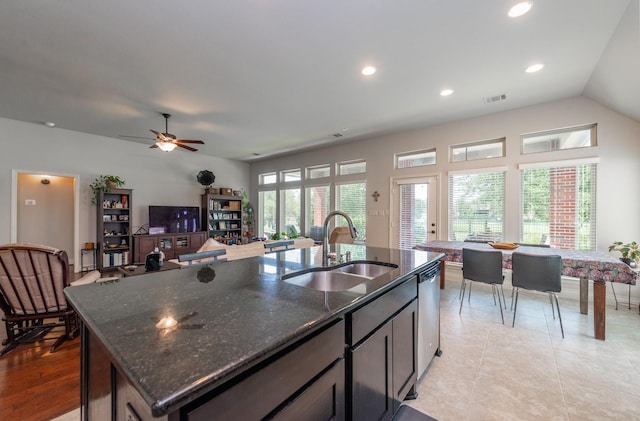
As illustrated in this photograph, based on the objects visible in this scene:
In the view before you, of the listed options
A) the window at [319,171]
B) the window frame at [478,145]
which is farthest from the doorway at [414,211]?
the window at [319,171]

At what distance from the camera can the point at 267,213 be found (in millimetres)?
8281

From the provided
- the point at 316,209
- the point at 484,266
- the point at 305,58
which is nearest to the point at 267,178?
the point at 316,209

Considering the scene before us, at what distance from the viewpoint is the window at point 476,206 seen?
4.42 meters

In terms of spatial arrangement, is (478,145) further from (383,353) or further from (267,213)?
(267,213)

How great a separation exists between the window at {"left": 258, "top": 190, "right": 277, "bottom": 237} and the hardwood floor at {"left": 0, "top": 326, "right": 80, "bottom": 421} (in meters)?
5.73

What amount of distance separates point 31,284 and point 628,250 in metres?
6.50

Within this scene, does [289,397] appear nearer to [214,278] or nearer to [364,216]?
[214,278]

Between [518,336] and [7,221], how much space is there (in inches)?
306

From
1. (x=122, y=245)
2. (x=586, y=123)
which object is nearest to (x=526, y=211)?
(x=586, y=123)

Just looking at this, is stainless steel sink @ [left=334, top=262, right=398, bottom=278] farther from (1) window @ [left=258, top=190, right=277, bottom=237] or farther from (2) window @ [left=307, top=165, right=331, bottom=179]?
(1) window @ [left=258, top=190, right=277, bottom=237]

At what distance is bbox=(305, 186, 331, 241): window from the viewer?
6832 mm

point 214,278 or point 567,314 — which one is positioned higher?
point 214,278

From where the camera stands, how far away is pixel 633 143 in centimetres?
349

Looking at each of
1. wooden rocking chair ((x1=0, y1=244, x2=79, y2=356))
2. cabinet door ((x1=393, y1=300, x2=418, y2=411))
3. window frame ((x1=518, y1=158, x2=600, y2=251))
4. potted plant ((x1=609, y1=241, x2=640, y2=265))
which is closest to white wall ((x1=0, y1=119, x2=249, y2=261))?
wooden rocking chair ((x1=0, y1=244, x2=79, y2=356))
